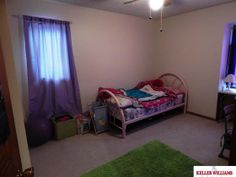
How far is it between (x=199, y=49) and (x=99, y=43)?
2.30 meters

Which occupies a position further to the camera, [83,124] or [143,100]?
[143,100]

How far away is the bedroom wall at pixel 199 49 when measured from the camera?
10.8 feet

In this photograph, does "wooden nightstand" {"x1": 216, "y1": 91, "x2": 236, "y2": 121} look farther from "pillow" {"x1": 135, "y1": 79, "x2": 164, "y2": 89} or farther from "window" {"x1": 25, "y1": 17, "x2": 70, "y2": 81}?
"window" {"x1": 25, "y1": 17, "x2": 70, "y2": 81}

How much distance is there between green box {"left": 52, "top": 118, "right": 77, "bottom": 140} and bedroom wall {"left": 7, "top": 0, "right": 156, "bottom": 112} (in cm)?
58

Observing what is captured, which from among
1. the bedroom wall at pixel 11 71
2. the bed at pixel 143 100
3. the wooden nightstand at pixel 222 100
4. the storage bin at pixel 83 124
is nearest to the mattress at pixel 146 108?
the bed at pixel 143 100

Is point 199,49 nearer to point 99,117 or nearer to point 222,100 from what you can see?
point 222,100

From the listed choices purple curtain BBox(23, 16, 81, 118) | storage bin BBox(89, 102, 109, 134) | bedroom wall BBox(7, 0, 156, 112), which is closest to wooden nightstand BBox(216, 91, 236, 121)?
bedroom wall BBox(7, 0, 156, 112)

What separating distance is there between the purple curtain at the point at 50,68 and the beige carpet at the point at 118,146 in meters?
0.68

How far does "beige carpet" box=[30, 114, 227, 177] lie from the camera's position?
2187 millimetres

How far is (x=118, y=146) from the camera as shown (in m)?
2.64

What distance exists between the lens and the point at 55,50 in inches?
114

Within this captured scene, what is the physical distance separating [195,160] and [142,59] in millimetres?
2881

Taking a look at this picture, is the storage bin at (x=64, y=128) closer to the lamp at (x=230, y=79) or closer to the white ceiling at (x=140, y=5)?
the white ceiling at (x=140, y=5)

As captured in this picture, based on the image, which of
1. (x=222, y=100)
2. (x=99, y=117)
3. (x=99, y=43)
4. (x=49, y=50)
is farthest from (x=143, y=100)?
(x=49, y=50)
